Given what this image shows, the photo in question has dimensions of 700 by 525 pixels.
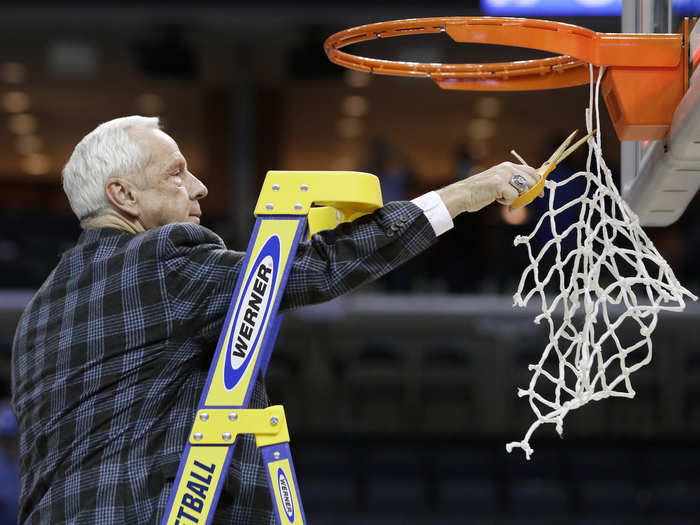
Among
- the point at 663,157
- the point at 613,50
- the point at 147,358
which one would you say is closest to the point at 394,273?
the point at 663,157

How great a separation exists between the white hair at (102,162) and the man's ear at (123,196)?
0.01 metres

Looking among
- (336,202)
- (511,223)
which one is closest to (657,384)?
(511,223)

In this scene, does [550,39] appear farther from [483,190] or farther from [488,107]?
[488,107]

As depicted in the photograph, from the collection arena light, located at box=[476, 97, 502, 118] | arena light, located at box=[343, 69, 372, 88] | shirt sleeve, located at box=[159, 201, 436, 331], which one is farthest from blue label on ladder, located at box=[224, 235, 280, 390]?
arena light, located at box=[476, 97, 502, 118]

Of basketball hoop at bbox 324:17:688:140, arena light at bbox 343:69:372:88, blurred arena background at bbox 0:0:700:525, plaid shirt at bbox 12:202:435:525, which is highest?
basketball hoop at bbox 324:17:688:140

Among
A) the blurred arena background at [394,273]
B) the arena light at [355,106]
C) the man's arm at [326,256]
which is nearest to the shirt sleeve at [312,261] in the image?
the man's arm at [326,256]

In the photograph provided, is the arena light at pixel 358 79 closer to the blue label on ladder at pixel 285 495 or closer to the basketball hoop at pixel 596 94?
the basketball hoop at pixel 596 94

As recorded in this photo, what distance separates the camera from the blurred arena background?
7.39 m

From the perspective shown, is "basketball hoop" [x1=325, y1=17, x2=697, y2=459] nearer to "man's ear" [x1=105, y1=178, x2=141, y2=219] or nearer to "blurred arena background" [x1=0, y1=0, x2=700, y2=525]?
"man's ear" [x1=105, y1=178, x2=141, y2=219]

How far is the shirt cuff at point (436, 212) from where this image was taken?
71.7 inches

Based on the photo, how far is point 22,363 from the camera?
2.02 meters

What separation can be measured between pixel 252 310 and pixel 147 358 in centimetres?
23

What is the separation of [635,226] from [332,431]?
7308mm

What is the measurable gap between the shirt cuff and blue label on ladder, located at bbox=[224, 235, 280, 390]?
0.91 ft
